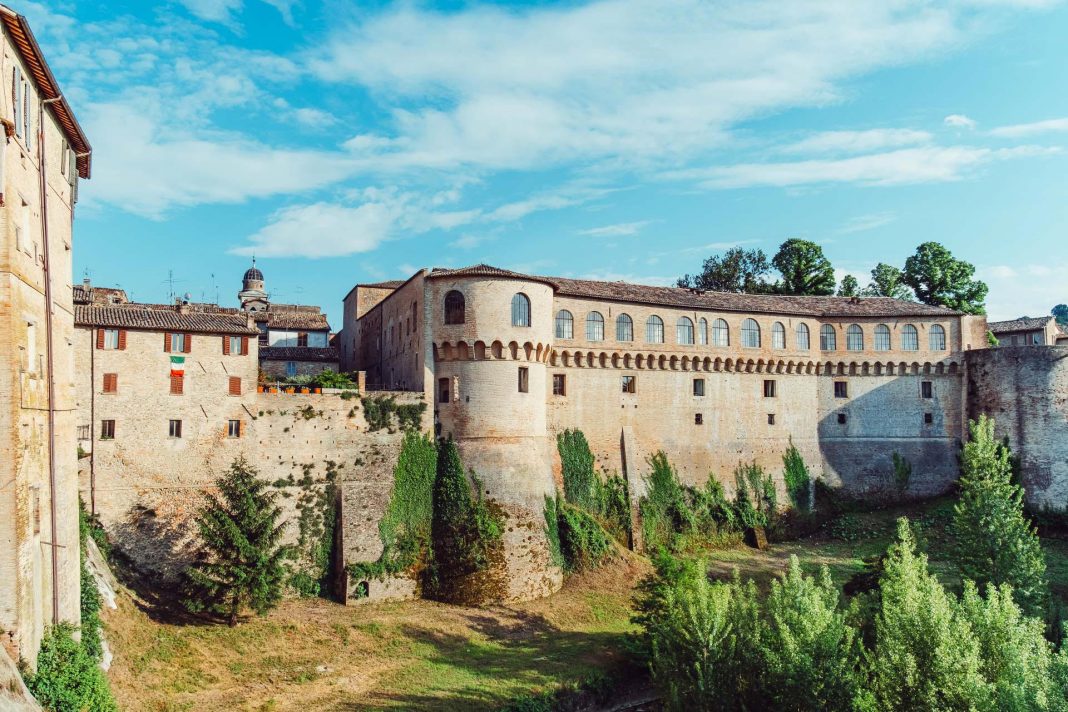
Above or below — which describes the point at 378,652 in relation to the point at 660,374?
below

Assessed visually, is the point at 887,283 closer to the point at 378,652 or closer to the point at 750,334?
the point at 750,334

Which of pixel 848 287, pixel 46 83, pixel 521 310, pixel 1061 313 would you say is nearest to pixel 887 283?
pixel 848 287

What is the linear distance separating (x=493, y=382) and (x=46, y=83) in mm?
20224

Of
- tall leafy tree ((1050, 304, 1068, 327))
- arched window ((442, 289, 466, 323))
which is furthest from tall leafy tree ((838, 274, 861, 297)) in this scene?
tall leafy tree ((1050, 304, 1068, 327))

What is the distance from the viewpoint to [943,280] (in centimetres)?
5991

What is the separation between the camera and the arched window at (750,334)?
44688mm

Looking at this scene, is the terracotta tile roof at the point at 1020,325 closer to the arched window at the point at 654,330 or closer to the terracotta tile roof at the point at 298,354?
the arched window at the point at 654,330

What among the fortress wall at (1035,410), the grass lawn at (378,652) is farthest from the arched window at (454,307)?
the fortress wall at (1035,410)

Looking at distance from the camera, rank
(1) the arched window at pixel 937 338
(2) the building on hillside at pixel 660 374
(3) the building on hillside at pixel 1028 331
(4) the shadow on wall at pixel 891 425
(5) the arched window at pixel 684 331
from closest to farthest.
A: (2) the building on hillside at pixel 660 374
(5) the arched window at pixel 684 331
(4) the shadow on wall at pixel 891 425
(1) the arched window at pixel 937 338
(3) the building on hillside at pixel 1028 331

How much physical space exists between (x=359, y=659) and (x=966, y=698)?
17974mm

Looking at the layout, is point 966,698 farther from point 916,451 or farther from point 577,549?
point 916,451

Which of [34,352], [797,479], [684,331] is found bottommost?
[797,479]

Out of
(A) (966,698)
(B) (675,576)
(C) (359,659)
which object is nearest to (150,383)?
(C) (359,659)

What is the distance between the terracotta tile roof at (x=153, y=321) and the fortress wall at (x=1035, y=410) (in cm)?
3981
